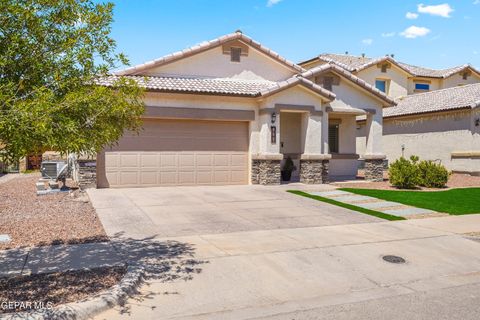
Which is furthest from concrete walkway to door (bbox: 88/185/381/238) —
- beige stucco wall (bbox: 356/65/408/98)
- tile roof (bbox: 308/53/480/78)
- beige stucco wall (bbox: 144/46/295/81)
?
tile roof (bbox: 308/53/480/78)

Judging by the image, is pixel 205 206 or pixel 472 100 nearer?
pixel 205 206

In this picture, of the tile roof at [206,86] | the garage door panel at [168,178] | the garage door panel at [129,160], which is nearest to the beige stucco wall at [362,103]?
the tile roof at [206,86]

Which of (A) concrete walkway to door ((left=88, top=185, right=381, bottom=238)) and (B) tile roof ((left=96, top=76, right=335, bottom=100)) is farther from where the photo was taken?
(B) tile roof ((left=96, top=76, right=335, bottom=100))

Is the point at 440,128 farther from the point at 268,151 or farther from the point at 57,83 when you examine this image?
the point at 57,83

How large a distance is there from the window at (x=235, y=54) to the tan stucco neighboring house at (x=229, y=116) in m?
0.04

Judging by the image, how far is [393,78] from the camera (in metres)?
32.1

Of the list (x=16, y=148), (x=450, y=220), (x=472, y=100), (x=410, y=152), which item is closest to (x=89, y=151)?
(x=16, y=148)

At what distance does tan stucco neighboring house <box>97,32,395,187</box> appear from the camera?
16.4m

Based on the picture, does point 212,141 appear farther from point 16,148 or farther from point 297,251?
point 16,148

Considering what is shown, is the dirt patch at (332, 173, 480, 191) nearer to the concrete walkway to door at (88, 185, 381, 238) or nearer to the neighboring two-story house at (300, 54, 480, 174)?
the neighboring two-story house at (300, 54, 480, 174)

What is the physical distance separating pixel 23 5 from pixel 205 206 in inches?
321

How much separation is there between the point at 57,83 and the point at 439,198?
43.3 ft

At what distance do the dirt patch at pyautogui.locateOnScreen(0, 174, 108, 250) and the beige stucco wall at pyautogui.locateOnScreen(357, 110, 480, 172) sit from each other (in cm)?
1882

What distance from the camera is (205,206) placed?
40.7 ft
